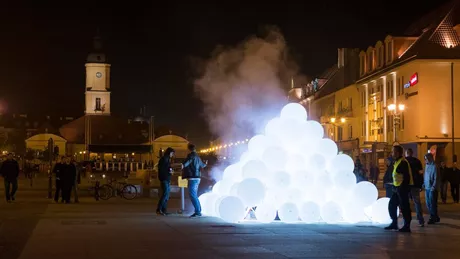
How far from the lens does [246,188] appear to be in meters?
17.8

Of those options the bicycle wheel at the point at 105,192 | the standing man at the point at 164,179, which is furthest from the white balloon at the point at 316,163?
the bicycle wheel at the point at 105,192

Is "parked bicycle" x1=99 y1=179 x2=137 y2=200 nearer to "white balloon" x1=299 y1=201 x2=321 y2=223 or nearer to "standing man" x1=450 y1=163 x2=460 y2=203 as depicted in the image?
"standing man" x1=450 y1=163 x2=460 y2=203

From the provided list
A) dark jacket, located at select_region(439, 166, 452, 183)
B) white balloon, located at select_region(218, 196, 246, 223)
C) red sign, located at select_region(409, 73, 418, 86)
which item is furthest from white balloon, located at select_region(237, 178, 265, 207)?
red sign, located at select_region(409, 73, 418, 86)

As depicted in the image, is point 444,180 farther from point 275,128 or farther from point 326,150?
point 275,128

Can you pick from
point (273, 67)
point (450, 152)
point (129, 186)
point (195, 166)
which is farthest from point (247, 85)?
point (450, 152)

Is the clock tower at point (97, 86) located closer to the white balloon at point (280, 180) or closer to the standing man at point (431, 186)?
the standing man at point (431, 186)

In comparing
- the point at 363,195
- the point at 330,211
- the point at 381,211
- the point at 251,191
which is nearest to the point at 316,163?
the point at 330,211

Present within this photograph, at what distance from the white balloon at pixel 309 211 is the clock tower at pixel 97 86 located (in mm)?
138447

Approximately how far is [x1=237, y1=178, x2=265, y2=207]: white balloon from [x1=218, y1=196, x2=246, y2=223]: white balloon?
166mm

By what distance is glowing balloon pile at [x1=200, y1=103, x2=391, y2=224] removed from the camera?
58.9 ft

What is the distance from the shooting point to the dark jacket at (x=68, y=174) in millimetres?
27328

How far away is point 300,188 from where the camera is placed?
18.2 metres

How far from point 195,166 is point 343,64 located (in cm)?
5655

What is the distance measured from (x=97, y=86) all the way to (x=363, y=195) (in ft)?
458
